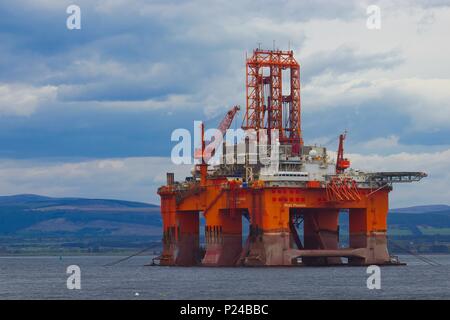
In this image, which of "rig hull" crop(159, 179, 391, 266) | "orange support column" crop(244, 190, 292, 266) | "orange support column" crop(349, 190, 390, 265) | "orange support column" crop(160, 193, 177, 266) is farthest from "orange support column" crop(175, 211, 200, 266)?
"orange support column" crop(349, 190, 390, 265)

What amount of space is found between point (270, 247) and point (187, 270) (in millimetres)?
10972

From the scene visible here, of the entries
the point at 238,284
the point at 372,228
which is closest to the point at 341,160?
the point at 372,228

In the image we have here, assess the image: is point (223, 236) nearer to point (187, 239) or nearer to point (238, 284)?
point (187, 239)

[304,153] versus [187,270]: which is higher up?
[304,153]

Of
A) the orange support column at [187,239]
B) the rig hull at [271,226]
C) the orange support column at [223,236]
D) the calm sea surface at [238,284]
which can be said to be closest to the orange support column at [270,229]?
the rig hull at [271,226]

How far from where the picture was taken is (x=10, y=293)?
4112 inches

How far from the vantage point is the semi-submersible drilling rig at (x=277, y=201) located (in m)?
126

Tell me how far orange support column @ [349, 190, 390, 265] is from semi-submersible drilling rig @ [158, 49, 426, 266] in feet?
0.34

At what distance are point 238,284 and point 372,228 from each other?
3010 cm

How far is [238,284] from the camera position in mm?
106312
